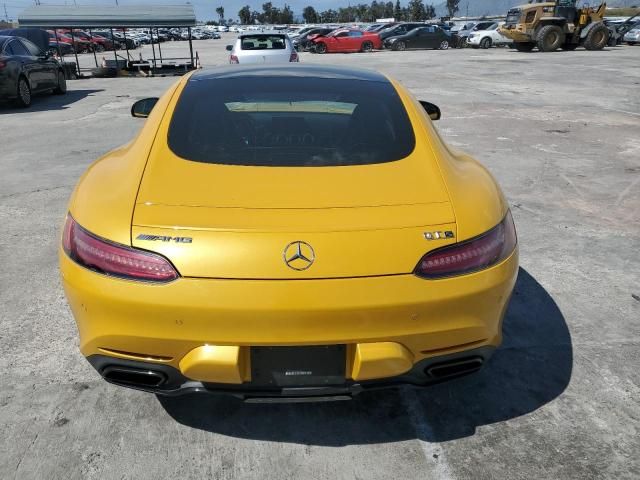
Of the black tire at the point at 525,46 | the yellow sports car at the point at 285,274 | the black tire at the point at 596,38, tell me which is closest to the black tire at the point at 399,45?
the black tire at the point at 525,46

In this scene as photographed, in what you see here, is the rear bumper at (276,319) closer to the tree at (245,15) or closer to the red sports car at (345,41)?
the red sports car at (345,41)

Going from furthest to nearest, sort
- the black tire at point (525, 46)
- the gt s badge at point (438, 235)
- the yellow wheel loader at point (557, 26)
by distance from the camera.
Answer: the black tire at point (525, 46) → the yellow wheel loader at point (557, 26) → the gt s badge at point (438, 235)

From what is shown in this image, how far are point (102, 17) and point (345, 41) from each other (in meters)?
16.7

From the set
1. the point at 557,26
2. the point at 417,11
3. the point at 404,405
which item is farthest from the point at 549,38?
the point at 417,11

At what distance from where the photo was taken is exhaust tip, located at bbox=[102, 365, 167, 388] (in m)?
1.99

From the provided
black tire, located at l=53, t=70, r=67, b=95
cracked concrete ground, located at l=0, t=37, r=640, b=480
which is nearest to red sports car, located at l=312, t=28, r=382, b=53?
black tire, located at l=53, t=70, r=67, b=95

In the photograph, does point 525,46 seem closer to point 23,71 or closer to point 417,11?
point 23,71

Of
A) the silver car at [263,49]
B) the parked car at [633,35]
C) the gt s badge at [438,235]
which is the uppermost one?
the gt s badge at [438,235]

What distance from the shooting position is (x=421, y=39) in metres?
33.9

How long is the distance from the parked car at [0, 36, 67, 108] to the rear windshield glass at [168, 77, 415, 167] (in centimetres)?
1029

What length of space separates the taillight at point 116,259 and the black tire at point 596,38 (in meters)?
31.8

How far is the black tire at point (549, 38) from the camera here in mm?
26969

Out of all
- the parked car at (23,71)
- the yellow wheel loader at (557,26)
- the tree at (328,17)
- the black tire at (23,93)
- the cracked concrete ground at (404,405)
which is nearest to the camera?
the cracked concrete ground at (404,405)

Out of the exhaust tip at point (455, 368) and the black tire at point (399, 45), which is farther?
the black tire at point (399, 45)
